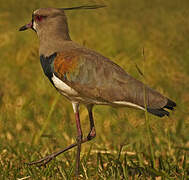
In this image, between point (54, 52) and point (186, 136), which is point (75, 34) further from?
point (54, 52)

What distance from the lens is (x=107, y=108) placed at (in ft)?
20.9

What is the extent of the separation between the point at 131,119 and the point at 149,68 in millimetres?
1712

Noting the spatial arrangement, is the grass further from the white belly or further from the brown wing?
the white belly

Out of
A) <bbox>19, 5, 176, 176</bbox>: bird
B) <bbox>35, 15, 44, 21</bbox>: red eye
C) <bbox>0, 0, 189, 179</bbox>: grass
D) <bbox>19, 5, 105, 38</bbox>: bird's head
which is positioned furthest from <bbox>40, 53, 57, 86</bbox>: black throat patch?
<bbox>0, 0, 189, 179</bbox>: grass

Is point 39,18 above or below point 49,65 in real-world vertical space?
above

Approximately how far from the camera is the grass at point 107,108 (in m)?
4.38

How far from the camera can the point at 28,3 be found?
10.1 m

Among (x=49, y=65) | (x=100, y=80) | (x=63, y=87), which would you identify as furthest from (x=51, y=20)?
(x=100, y=80)

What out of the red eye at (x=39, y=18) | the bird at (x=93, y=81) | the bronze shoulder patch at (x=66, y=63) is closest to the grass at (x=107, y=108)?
the bird at (x=93, y=81)

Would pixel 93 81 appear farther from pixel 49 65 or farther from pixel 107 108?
pixel 107 108

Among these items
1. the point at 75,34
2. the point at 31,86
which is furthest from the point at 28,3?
the point at 31,86

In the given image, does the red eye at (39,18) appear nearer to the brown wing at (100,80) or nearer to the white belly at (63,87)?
the brown wing at (100,80)

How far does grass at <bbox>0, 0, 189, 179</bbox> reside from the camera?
14.4ft

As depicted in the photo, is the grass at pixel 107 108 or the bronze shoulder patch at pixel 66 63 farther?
the grass at pixel 107 108
